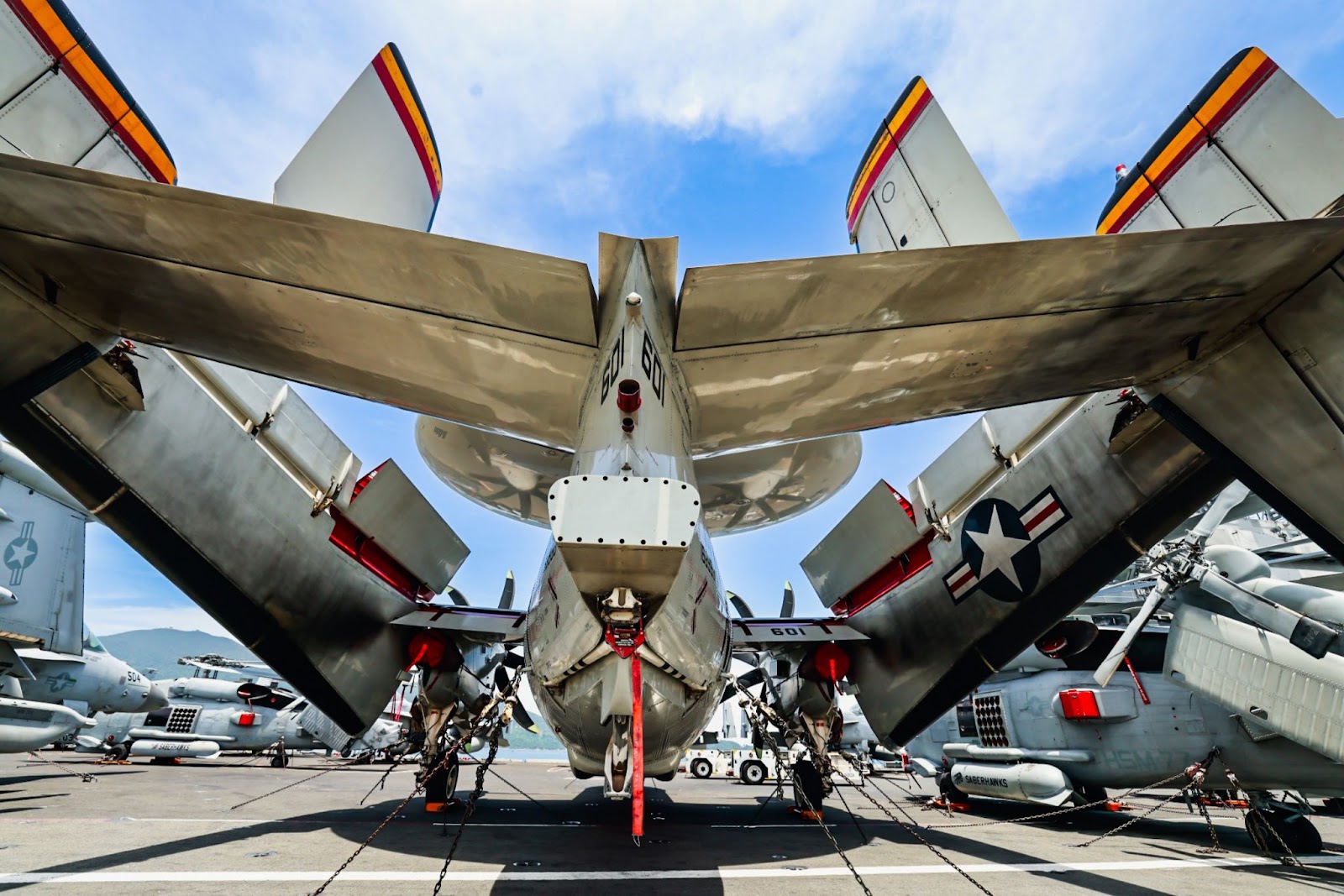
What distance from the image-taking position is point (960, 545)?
25.6ft

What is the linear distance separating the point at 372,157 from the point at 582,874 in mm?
6557

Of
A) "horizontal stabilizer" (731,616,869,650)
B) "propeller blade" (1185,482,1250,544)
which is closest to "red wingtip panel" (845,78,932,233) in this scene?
"horizontal stabilizer" (731,616,869,650)

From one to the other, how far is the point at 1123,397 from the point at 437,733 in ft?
32.4

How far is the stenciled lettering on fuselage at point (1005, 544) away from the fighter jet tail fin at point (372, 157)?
22.7 feet

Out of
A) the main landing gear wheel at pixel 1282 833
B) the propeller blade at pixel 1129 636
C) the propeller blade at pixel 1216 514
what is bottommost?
the main landing gear wheel at pixel 1282 833

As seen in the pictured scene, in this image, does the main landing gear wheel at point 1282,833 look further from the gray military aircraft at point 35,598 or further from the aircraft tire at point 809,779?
the gray military aircraft at point 35,598

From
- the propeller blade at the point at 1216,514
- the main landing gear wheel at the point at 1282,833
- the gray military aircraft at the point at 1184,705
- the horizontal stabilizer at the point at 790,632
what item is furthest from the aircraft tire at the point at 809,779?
the propeller blade at the point at 1216,514

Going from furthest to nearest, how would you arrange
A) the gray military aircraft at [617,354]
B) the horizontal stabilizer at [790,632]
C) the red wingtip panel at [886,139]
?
the horizontal stabilizer at [790,632], the red wingtip panel at [886,139], the gray military aircraft at [617,354]

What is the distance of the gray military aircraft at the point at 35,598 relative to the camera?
39.5 ft

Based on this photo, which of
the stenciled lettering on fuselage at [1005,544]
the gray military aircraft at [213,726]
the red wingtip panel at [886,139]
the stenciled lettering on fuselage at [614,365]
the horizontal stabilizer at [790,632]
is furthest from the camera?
the gray military aircraft at [213,726]

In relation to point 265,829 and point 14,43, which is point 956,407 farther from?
point 265,829

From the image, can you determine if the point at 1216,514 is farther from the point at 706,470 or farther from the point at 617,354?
the point at 617,354

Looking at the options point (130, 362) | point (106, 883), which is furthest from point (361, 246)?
point (106, 883)

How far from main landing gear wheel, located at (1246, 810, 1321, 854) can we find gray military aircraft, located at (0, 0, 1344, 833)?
5928 mm
